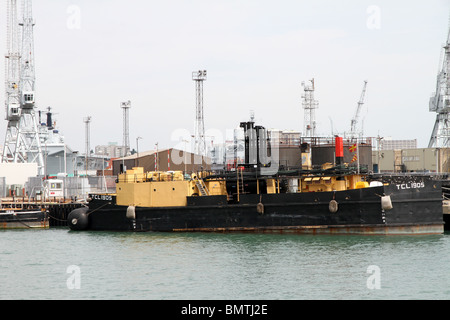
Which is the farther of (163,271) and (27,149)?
(27,149)

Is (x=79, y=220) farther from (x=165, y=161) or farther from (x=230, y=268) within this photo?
(x=165, y=161)

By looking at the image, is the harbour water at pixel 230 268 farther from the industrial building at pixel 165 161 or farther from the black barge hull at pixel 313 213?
the industrial building at pixel 165 161

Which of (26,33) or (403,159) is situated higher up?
(26,33)

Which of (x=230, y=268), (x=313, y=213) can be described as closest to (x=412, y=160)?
(x=313, y=213)

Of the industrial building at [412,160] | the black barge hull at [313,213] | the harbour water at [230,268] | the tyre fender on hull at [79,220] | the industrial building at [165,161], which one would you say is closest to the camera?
the harbour water at [230,268]

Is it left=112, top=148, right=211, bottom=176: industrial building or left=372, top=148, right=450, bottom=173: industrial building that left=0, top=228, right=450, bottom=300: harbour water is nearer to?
left=112, top=148, right=211, bottom=176: industrial building

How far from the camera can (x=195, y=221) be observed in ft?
116

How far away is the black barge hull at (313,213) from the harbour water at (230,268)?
65 centimetres

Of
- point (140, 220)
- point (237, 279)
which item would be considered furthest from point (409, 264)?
point (140, 220)

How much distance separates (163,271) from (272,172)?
1252 centimetres

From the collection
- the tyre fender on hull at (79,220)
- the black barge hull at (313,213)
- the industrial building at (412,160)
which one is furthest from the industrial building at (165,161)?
the black barge hull at (313,213)

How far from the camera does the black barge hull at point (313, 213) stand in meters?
31.1

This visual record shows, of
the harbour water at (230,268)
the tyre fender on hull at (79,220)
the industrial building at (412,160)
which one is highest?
the industrial building at (412,160)
